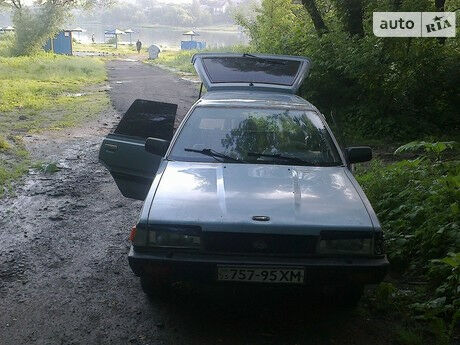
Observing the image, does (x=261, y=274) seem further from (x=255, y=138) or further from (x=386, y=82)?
(x=386, y=82)

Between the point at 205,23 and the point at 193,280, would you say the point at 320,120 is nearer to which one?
the point at 193,280

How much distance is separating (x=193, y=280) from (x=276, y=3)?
1786 cm

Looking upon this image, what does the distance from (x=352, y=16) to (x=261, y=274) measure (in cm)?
987

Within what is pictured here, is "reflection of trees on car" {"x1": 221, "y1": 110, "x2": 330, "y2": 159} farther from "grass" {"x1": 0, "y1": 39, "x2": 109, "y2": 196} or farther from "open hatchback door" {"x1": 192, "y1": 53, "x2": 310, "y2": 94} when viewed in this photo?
"grass" {"x1": 0, "y1": 39, "x2": 109, "y2": 196}

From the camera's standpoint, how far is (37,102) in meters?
15.6

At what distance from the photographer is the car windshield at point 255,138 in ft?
15.1

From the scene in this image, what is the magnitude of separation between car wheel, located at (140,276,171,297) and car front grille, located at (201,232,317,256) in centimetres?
64

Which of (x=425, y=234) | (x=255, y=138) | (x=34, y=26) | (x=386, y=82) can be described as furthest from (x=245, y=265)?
(x=34, y=26)

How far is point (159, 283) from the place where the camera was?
399 centimetres

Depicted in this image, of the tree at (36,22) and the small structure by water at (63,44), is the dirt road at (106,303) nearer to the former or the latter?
the tree at (36,22)

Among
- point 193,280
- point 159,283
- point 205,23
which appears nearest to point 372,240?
point 193,280

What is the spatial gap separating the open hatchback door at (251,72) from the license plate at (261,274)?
306 cm

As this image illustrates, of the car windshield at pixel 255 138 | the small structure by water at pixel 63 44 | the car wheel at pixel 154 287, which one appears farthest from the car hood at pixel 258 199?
the small structure by water at pixel 63 44

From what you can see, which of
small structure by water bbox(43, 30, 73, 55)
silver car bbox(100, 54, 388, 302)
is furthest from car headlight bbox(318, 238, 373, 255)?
small structure by water bbox(43, 30, 73, 55)
